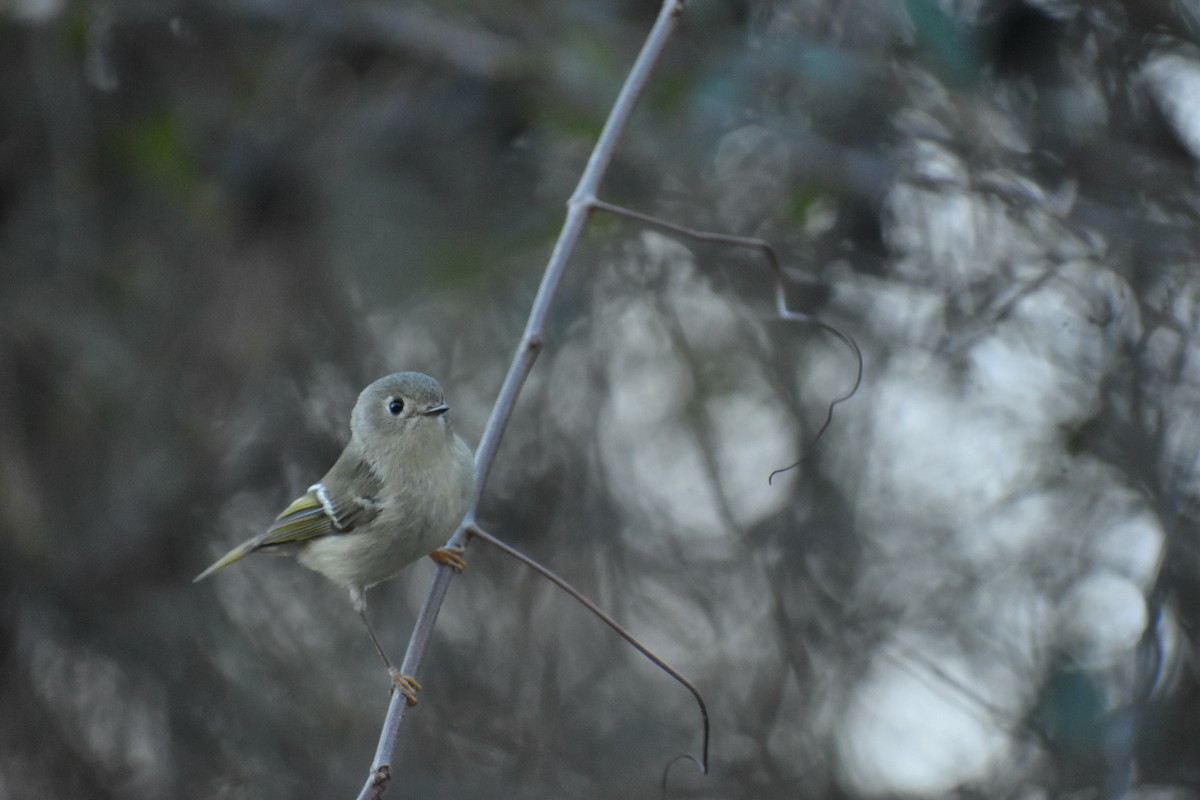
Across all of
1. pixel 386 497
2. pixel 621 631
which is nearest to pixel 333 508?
pixel 386 497

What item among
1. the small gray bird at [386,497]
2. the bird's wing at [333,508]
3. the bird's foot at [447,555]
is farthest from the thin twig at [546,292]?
the bird's wing at [333,508]

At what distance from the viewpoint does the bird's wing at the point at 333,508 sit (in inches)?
120

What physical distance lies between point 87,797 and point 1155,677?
3.77 m

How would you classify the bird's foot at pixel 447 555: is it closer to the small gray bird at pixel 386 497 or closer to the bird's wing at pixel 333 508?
the small gray bird at pixel 386 497

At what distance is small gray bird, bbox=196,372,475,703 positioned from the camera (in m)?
2.80

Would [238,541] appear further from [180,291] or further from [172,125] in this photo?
[172,125]

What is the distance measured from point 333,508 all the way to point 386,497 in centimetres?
29

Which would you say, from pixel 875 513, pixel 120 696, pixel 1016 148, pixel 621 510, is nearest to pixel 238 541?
pixel 120 696

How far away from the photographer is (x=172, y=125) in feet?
14.1

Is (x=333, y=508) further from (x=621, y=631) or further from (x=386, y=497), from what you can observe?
(x=621, y=631)

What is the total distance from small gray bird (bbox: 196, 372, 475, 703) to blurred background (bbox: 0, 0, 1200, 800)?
124 centimetres

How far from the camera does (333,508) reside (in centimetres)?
315

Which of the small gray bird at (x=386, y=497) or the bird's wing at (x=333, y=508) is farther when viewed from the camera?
the bird's wing at (x=333, y=508)

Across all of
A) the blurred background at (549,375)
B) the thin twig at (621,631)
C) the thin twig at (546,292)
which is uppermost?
the thin twig at (546,292)
